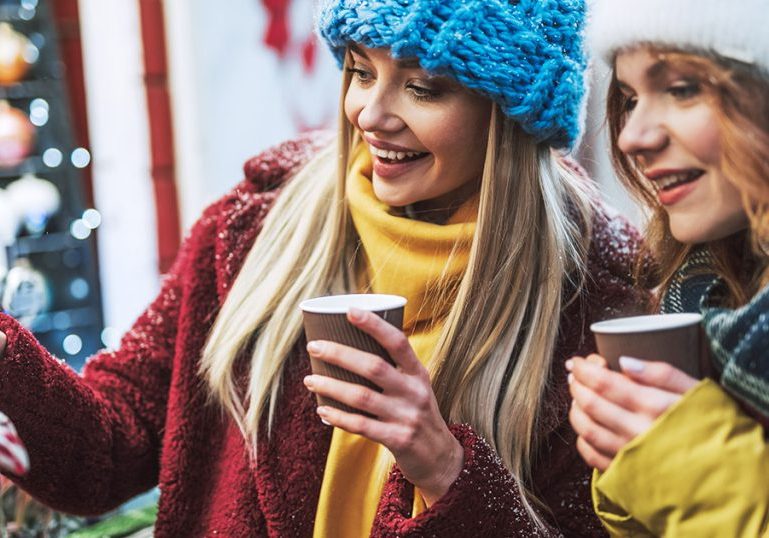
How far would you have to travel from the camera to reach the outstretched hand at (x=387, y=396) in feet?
3.51

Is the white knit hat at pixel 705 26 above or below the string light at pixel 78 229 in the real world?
above

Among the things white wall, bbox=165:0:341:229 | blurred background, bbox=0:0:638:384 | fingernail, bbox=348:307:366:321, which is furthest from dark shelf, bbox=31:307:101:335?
fingernail, bbox=348:307:366:321

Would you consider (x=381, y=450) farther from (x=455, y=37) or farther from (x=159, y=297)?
(x=455, y=37)

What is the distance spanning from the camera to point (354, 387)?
108 centimetres

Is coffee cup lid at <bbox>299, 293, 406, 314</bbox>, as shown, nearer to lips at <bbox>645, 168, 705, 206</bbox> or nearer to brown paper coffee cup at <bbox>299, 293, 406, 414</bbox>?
brown paper coffee cup at <bbox>299, 293, 406, 414</bbox>

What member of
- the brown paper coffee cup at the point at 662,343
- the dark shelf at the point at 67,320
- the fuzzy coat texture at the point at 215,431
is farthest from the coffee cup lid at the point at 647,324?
the dark shelf at the point at 67,320

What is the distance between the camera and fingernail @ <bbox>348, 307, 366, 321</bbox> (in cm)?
104

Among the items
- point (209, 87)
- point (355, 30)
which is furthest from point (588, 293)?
point (209, 87)

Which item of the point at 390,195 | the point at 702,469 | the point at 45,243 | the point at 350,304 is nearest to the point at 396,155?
the point at 390,195

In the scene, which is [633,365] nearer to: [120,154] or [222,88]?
[222,88]

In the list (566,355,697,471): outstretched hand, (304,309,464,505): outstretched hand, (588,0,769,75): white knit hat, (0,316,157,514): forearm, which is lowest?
(0,316,157,514): forearm

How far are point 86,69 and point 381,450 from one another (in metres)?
2.94

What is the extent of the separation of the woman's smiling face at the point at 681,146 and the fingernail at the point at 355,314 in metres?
0.33

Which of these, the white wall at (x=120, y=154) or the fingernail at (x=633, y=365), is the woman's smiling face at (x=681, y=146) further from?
the white wall at (x=120, y=154)
